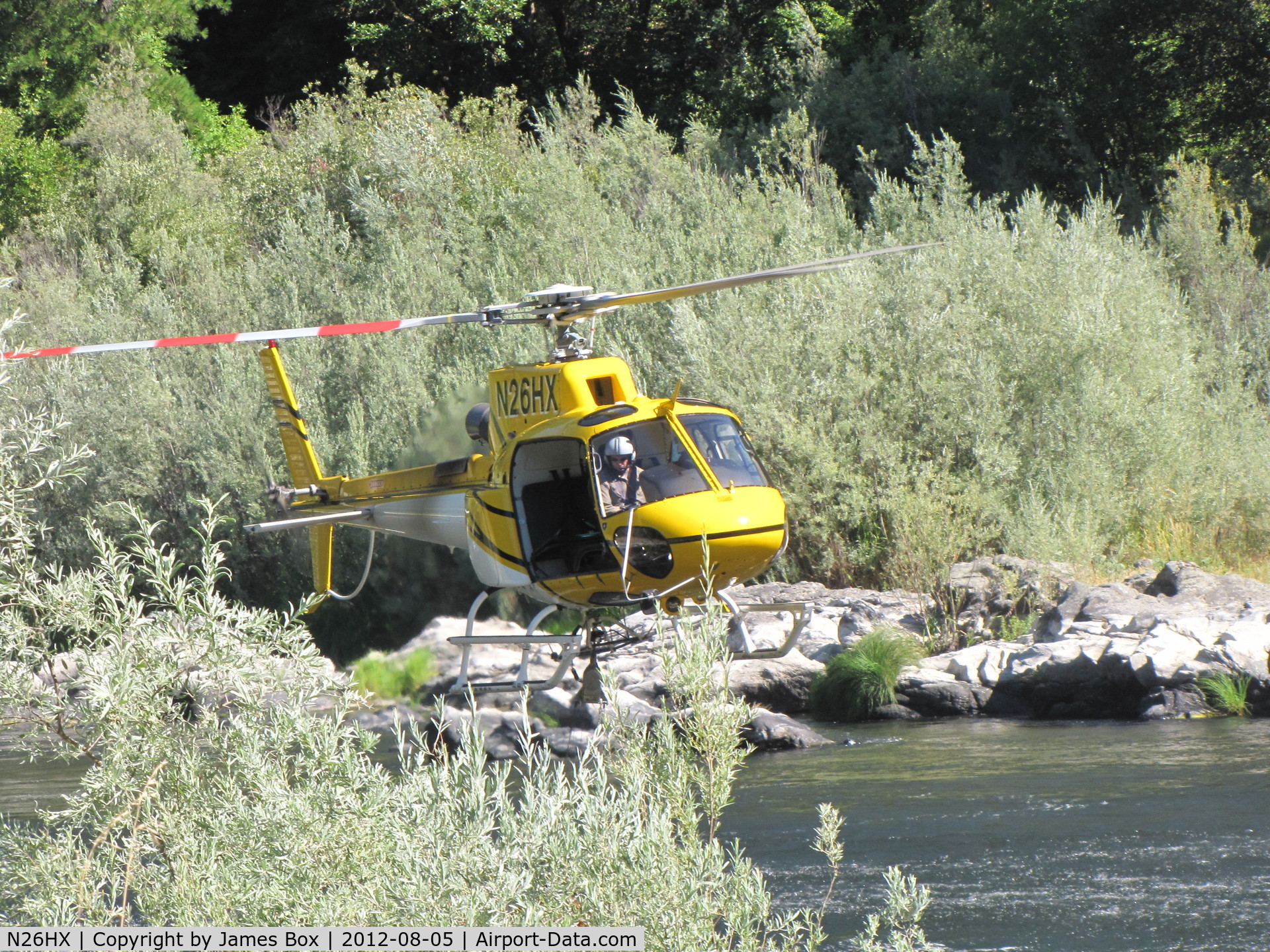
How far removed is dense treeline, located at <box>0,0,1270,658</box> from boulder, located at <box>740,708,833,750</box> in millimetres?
3415

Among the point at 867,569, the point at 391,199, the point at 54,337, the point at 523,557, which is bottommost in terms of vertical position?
the point at 867,569

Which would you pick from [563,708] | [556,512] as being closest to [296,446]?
[556,512]

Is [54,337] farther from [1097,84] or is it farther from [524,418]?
[1097,84]

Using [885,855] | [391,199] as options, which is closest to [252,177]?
[391,199]

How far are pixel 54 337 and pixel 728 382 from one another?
37.9 ft

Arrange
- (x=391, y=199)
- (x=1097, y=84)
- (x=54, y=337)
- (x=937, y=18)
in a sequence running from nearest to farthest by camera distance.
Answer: (x=54, y=337), (x=391, y=199), (x=1097, y=84), (x=937, y=18)

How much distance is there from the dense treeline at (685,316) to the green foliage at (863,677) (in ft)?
5.30

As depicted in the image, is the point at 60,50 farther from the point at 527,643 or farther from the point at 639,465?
the point at 639,465

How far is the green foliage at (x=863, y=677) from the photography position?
A: 15.0m

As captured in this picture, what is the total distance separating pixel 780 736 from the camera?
541 inches

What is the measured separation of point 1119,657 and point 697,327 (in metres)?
7.17

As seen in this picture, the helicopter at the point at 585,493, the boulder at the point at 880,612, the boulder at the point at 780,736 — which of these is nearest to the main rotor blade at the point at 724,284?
the helicopter at the point at 585,493

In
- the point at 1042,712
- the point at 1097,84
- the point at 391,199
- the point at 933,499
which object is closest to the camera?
the point at 1042,712

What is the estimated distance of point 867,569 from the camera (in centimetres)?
1783
